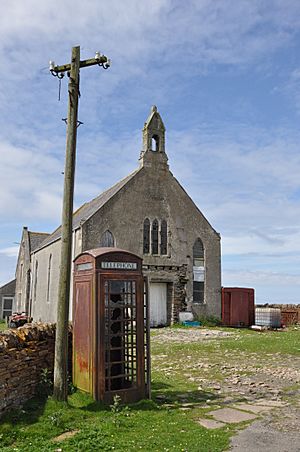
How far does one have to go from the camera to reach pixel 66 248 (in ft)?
30.2

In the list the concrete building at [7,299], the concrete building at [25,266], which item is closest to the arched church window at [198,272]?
the concrete building at [25,266]

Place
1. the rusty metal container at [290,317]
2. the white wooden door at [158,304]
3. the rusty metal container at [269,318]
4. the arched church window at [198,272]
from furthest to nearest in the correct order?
the rusty metal container at [290,317] < the arched church window at [198,272] < the rusty metal container at [269,318] < the white wooden door at [158,304]

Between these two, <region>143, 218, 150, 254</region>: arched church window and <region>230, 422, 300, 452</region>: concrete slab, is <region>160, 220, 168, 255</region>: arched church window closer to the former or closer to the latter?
<region>143, 218, 150, 254</region>: arched church window

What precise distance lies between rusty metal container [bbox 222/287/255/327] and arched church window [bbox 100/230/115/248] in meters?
8.57

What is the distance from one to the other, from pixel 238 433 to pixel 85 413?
8.72ft

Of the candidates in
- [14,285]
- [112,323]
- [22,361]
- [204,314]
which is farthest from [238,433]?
[14,285]

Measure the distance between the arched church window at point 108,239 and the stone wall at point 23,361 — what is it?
17226 mm

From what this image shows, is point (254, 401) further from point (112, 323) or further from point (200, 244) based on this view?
point (200, 244)

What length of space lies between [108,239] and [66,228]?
18118mm

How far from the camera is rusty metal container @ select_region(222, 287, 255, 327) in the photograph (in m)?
30.4

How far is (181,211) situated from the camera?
1193 inches

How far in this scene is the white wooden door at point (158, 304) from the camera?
28.6 metres

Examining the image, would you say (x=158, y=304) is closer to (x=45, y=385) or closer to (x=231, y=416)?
(x=45, y=385)

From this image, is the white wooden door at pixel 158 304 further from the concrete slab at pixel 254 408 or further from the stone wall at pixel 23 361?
the concrete slab at pixel 254 408
